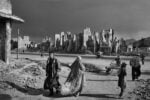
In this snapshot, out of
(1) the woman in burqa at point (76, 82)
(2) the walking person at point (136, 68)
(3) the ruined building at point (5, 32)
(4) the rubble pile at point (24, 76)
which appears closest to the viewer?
(1) the woman in burqa at point (76, 82)

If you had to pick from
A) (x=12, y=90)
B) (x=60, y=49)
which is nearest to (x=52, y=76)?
(x=12, y=90)

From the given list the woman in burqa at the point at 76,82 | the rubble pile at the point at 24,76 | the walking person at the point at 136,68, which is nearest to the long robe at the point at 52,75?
the woman in burqa at the point at 76,82

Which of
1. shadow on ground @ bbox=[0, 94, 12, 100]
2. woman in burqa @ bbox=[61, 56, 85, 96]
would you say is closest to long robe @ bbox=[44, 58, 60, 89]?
woman in burqa @ bbox=[61, 56, 85, 96]

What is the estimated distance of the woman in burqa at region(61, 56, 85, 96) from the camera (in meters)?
8.73

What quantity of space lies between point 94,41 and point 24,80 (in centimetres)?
6854

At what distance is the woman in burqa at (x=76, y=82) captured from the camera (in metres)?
8.73

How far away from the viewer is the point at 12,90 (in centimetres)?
958

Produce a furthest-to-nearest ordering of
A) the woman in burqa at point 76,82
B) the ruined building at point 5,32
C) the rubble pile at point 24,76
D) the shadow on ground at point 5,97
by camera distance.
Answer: the ruined building at point 5,32 < the rubble pile at point 24,76 < the woman in burqa at point 76,82 < the shadow on ground at point 5,97

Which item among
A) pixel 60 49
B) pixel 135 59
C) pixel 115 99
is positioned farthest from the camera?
pixel 60 49

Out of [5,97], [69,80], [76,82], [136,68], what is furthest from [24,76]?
[136,68]

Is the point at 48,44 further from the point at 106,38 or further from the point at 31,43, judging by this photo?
the point at 106,38

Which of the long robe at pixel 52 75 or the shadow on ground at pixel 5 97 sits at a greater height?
the long robe at pixel 52 75

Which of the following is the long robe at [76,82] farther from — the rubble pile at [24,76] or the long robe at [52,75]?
the rubble pile at [24,76]

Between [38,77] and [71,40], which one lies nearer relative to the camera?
[38,77]
